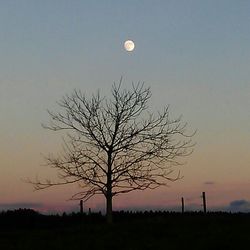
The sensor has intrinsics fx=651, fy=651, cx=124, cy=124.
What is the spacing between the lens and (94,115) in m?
41.9


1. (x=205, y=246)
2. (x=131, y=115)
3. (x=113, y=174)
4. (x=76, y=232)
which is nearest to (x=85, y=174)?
(x=113, y=174)

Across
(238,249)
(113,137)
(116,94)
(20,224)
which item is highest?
(116,94)

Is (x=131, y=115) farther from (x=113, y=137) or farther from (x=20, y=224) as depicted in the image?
(x=20, y=224)

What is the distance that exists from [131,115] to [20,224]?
1243cm

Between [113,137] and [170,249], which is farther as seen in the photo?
[113,137]

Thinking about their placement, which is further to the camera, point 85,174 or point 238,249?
point 85,174

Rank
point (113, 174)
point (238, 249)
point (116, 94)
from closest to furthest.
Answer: point (238, 249) < point (113, 174) < point (116, 94)

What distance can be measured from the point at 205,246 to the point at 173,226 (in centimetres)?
590

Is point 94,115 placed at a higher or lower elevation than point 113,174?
higher

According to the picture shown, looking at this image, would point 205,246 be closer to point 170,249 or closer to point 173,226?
point 170,249

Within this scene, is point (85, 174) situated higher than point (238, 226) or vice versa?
point (85, 174)

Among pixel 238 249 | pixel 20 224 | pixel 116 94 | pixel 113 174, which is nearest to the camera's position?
pixel 238 249

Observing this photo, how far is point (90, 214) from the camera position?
160 feet

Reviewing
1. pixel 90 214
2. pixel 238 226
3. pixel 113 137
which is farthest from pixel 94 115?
pixel 238 226
